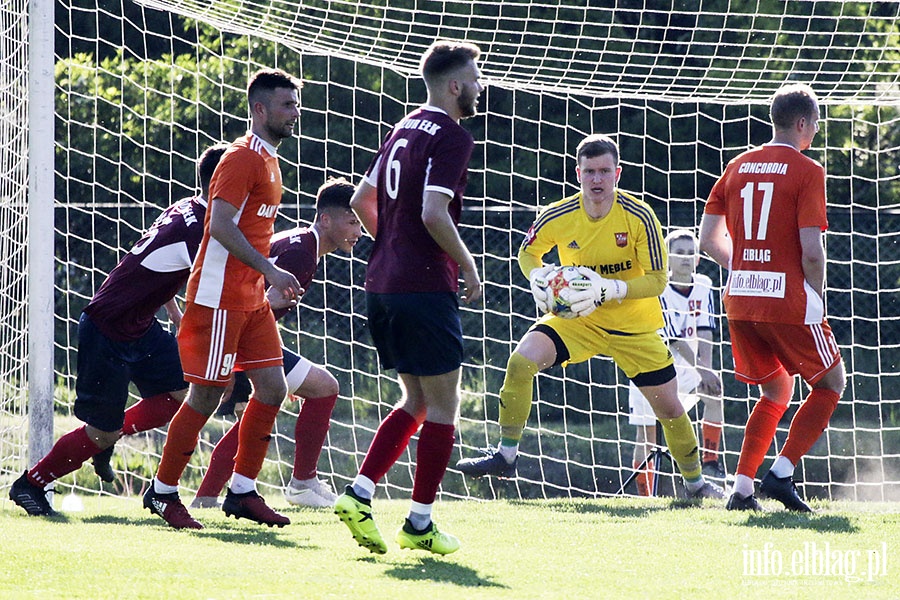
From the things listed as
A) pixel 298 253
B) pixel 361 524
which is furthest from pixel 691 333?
pixel 361 524

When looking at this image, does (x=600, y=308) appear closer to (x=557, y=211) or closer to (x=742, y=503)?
(x=557, y=211)

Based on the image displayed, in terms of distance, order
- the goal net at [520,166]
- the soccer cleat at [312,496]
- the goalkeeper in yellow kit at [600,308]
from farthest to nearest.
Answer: the goal net at [520,166], the soccer cleat at [312,496], the goalkeeper in yellow kit at [600,308]

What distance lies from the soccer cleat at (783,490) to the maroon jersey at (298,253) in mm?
2478

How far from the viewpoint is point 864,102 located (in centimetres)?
805

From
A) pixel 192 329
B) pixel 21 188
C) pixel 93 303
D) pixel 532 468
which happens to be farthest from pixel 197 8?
pixel 532 468

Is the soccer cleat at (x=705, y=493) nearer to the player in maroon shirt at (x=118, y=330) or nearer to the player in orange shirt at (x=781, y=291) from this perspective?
the player in orange shirt at (x=781, y=291)

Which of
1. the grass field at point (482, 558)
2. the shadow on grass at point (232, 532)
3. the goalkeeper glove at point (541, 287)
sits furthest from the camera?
the goalkeeper glove at point (541, 287)

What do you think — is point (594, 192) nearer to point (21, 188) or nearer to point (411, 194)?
point (411, 194)

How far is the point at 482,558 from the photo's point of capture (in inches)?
186

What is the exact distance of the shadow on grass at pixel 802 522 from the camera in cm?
559

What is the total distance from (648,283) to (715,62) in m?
9.17

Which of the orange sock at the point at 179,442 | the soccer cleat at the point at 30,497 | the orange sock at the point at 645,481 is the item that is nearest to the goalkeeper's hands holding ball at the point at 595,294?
the orange sock at the point at 179,442

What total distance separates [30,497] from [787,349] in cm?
372

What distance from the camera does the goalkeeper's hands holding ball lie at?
20.5ft
